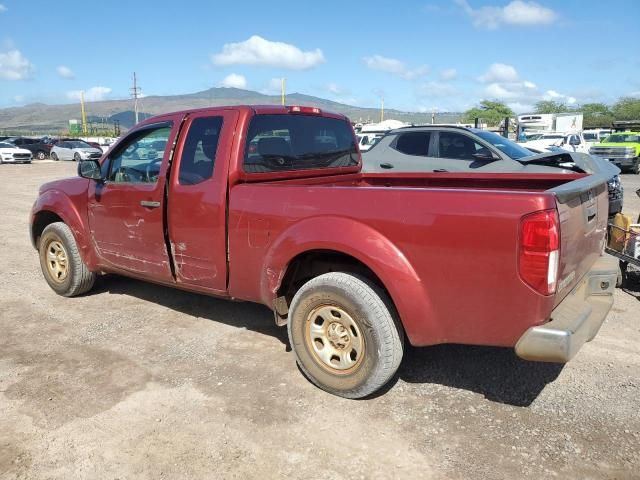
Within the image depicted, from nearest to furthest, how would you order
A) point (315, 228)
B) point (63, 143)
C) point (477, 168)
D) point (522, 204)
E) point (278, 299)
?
point (522, 204), point (315, 228), point (278, 299), point (477, 168), point (63, 143)

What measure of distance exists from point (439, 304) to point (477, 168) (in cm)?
569

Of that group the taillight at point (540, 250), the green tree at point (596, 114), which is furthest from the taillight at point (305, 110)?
the green tree at point (596, 114)

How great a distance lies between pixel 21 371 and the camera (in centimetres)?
377

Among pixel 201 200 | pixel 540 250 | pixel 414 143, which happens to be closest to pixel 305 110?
pixel 201 200

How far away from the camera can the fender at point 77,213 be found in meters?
4.96

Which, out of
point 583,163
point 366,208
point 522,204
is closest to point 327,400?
point 366,208

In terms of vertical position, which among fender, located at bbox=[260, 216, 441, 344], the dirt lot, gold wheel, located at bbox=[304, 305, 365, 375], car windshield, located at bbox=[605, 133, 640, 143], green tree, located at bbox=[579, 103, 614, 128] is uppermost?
green tree, located at bbox=[579, 103, 614, 128]

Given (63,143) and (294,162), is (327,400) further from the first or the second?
(63,143)

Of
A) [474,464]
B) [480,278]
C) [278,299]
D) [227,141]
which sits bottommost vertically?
[474,464]

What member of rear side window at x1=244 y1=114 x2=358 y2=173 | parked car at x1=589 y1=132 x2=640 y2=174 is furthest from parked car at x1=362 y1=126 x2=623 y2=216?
parked car at x1=589 y1=132 x2=640 y2=174

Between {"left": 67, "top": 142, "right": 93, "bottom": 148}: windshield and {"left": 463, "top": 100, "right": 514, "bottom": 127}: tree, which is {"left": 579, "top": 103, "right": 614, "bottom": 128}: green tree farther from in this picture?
{"left": 67, "top": 142, "right": 93, "bottom": 148}: windshield

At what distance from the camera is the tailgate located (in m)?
2.72

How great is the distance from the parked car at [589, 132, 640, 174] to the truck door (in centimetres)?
2069

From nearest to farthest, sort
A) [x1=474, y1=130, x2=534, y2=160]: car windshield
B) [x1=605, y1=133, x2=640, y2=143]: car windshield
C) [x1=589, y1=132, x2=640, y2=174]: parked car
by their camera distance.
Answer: [x1=474, y1=130, x2=534, y2=160]: car windshield → [x1=589, y1=132, x2=640, y2=174]: parked car → [x1=605, y1=133, x2=640, y2=143]: car windshield
